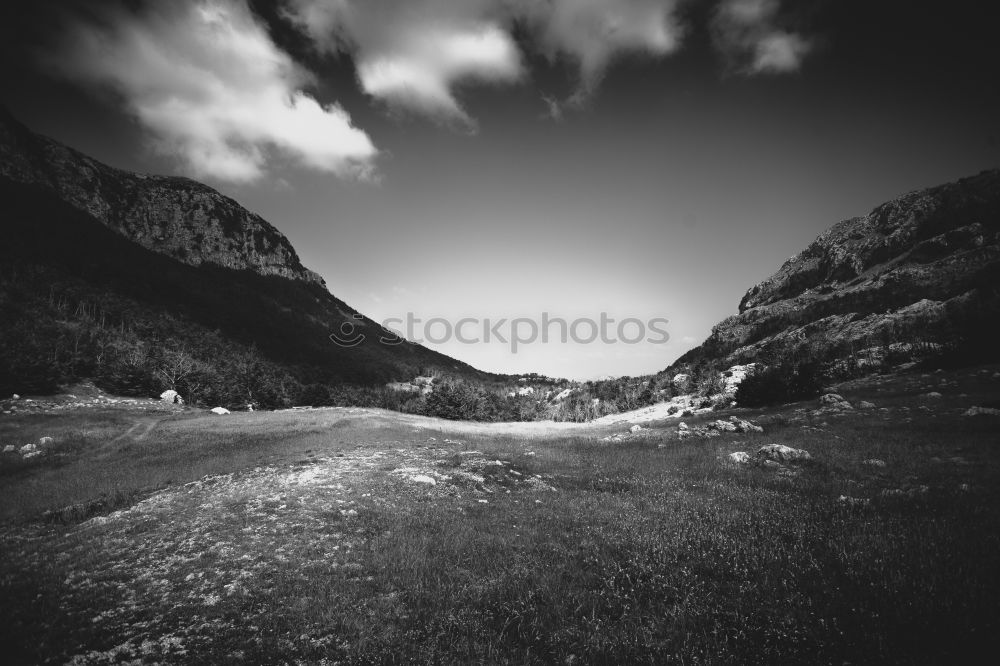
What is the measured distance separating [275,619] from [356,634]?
1.66 m

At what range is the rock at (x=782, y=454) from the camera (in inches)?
645

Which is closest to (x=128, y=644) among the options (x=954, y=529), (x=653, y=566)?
(x=653, y=566)

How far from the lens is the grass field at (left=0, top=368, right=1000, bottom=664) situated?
5383mm

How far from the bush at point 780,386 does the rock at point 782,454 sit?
25059 mm

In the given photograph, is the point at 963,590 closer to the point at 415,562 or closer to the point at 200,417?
the point at 415,562

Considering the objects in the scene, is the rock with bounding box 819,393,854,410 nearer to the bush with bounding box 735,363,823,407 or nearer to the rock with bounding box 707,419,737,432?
the bush with bounding box 735,363,823,407

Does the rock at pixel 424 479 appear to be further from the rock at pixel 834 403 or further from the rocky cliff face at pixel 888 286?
the rocky cliff face at pixel 888 286

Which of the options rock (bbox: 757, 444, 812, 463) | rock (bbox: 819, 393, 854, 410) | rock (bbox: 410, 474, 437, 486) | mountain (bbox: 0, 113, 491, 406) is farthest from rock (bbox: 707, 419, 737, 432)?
mountain (bbox: 0, 113, 491, 406)

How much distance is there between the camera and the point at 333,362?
183500mm

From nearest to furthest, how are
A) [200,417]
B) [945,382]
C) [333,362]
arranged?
[945,382] → [200,417] → [333,362]

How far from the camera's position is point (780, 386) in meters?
37.6

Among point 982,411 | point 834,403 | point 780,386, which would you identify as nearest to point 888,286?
point 780,386

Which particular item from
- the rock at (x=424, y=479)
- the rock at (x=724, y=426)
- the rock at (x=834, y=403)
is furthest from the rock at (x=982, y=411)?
the rock at (x=424, y=479)

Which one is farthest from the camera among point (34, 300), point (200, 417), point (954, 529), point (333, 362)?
point (333, 362)
